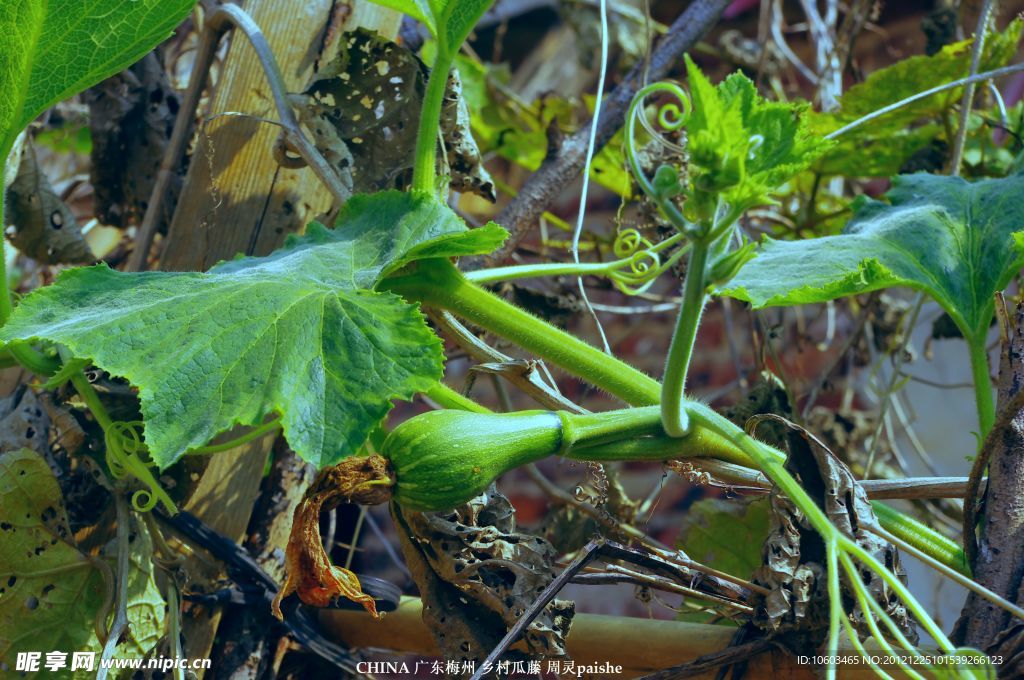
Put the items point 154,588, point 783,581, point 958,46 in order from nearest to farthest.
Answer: point 783,581, point 154,588, point 958,46

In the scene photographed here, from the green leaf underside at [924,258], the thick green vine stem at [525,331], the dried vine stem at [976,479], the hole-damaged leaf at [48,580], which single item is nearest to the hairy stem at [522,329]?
the thick green vine stem at [525,331]

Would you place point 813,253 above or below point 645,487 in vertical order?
above

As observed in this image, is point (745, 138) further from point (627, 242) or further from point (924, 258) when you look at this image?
point (627, 242)

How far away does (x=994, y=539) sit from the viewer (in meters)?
0.68

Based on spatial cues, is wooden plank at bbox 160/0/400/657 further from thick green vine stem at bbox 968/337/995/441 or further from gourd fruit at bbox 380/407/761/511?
thick green vine stem at bbox 968/337/995/441

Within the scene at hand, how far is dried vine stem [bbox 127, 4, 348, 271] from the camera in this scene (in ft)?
3.07

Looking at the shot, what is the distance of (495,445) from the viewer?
2.10 feet

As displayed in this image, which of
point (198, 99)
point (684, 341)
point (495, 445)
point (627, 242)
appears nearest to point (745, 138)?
point (684, 341)

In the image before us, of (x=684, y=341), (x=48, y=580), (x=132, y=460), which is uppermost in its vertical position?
(x=684, y=341)

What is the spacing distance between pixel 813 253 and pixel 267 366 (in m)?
0.50

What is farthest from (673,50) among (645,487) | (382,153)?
(645,487)

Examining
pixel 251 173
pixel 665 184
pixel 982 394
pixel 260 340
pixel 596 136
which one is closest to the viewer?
pixel 665 184

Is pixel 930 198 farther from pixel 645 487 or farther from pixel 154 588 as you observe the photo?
pixel 645 487

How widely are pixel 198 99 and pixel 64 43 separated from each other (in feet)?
1.00
